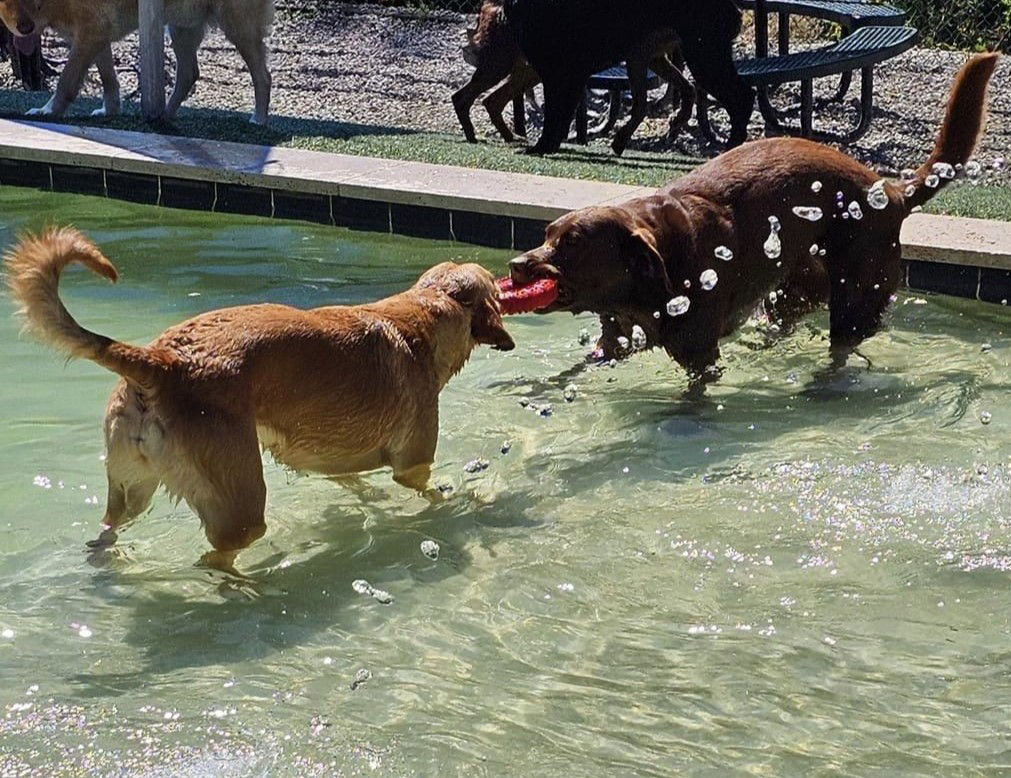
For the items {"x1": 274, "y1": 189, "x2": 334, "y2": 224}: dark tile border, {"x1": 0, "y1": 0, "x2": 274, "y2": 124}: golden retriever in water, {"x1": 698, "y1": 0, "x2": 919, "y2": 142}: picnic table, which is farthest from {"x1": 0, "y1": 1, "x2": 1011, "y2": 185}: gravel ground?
{"x1": 274, "y1": 189, "x2": 334, "y2": 224}: dark tile border

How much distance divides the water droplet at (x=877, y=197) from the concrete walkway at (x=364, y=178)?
1305mm

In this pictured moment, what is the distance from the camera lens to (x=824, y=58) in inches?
433

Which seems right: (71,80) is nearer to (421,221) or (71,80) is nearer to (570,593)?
(421,221)

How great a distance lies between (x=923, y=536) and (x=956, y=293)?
9.90 ft

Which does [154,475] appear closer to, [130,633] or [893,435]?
[130,633]

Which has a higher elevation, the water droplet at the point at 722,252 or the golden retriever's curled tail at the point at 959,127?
the golden retriever's curled tail at the point at 959,127

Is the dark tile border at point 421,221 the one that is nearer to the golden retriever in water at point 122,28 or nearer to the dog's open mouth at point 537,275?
the dog's open mouth at point 537,275

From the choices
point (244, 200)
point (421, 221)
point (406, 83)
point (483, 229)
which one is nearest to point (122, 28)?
point (406, 83)

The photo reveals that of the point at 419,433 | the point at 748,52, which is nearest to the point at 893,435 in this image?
the point at 419,433

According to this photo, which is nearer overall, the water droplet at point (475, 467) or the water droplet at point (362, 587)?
the water droplet at point (362, 587)

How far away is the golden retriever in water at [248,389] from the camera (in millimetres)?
3783

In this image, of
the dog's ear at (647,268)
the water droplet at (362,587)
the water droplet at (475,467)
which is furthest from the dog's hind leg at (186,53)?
the water droplet at (362,587)

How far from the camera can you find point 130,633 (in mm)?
4070

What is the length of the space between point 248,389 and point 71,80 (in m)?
9.24
